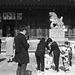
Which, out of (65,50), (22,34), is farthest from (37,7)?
(22,34)

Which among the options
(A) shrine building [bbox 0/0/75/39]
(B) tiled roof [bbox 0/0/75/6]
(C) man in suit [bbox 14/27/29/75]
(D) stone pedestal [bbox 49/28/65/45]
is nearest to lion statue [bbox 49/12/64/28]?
(D) stone pedestal [bbox 49/28/65/45]

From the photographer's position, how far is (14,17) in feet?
68.8

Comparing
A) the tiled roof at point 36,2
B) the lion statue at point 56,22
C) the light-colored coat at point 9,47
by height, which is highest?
the tiled roof at point 36,2

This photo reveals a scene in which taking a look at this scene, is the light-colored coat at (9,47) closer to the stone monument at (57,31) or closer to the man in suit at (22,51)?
the man in suit at (22,51)

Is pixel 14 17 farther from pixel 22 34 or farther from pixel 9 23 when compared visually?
pixel 22 34

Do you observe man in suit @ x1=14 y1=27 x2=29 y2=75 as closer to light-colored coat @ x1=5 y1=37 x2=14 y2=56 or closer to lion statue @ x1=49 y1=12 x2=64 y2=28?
light-colored coat @ x1=5 y1=37 x2=14 y2=56

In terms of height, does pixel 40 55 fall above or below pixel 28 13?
below

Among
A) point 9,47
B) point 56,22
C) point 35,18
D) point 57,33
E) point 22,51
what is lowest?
point 9,47

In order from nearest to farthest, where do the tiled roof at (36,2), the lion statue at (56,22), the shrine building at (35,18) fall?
the lion statue at (56,22) < the tiled roof at (36,2) < the shrine building at (35,18)

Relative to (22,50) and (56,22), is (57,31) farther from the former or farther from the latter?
(22,50)

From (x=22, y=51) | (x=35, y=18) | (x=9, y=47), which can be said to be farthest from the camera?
(x=35, y=18)

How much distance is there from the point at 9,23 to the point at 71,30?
7903mm

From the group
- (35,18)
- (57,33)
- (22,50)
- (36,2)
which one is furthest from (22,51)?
(35,18)

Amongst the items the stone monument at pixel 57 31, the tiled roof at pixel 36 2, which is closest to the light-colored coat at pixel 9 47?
the stone monument at pixel 57 31
